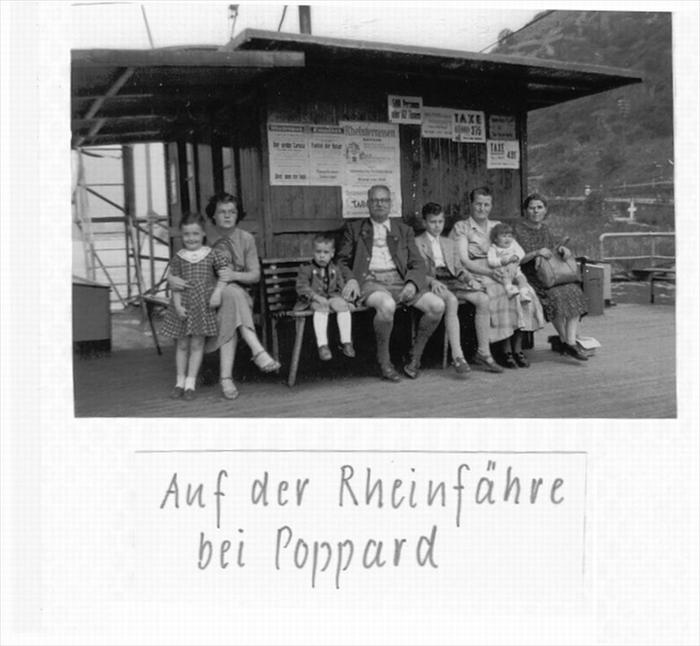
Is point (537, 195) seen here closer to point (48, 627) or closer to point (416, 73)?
point (416, 73)

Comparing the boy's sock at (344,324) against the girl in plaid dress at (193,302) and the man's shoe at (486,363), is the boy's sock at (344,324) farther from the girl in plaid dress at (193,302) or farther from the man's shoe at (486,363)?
the man's shoe at (486,363)

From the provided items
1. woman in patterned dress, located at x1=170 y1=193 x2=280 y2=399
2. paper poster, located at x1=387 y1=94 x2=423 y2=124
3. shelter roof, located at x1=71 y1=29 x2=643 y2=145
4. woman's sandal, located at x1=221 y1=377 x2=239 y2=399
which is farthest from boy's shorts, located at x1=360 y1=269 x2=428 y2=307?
shelter roof, located at x1=71 y1=29 x2=643 y2=145

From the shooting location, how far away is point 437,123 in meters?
5.92

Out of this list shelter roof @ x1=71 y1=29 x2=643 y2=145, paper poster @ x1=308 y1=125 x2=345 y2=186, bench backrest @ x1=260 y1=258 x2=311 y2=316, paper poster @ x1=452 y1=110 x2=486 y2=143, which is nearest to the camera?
shelter roof @ x1=71 y1=29 x2=643 y2=145

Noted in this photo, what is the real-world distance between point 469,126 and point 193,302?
2.92m

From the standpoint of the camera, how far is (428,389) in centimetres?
461

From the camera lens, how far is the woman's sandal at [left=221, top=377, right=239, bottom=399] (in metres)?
4.32

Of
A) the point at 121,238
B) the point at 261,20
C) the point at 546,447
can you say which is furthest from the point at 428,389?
the point at 121,238

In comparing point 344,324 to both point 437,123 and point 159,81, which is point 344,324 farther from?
point 437,123

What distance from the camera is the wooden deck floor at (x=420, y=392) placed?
4.05 meters

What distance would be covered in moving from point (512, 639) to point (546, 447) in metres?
0.78

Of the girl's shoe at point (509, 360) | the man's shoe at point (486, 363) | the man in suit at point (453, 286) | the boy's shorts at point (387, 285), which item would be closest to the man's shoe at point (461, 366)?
the man in suit at point (453, 286)

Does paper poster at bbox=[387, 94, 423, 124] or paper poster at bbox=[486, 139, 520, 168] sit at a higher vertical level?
paper poster at bbox=[387, 94, 423, 124]

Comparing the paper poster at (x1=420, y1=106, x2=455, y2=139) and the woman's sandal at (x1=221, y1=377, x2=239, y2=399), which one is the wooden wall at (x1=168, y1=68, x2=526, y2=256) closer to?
the paper poster at (x1=420, y1=106, x2=455, y2=139)
